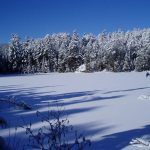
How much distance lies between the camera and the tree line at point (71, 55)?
81562mm

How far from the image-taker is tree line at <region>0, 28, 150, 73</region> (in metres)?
81.6

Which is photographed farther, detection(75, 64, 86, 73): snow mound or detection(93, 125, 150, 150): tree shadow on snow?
detection(75, 64, 86, 73): snow mound

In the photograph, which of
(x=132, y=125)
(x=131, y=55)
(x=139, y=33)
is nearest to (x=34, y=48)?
(x=131, y=55)

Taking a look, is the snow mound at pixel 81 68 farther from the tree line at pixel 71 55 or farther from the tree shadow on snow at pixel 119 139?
the tree shadow on snow at pixel 119 139

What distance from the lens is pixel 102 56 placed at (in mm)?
84000

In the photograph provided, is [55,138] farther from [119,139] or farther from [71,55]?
[71,55]

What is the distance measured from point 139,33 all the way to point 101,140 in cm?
9729

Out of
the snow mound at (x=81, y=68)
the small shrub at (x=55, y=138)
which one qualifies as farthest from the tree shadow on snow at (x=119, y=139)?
the snow mound at (x=81, y=68)

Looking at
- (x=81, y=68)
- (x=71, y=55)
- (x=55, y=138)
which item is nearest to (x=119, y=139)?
(x=55, y=138)

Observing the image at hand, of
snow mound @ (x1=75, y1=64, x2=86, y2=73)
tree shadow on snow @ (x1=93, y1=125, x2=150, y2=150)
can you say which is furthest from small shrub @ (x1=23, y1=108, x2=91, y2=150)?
snow mound @ (x1=75, y1=64, x2=86, y2=73)

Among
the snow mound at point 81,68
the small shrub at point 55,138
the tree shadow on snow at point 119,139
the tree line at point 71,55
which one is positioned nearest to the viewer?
the small shrub at point 55,138

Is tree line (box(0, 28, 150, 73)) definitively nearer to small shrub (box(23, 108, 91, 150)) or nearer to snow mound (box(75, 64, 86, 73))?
snow mound (box(75, 64, 86, 73))

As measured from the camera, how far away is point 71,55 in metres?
85.8

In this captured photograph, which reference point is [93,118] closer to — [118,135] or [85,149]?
[118,135]
